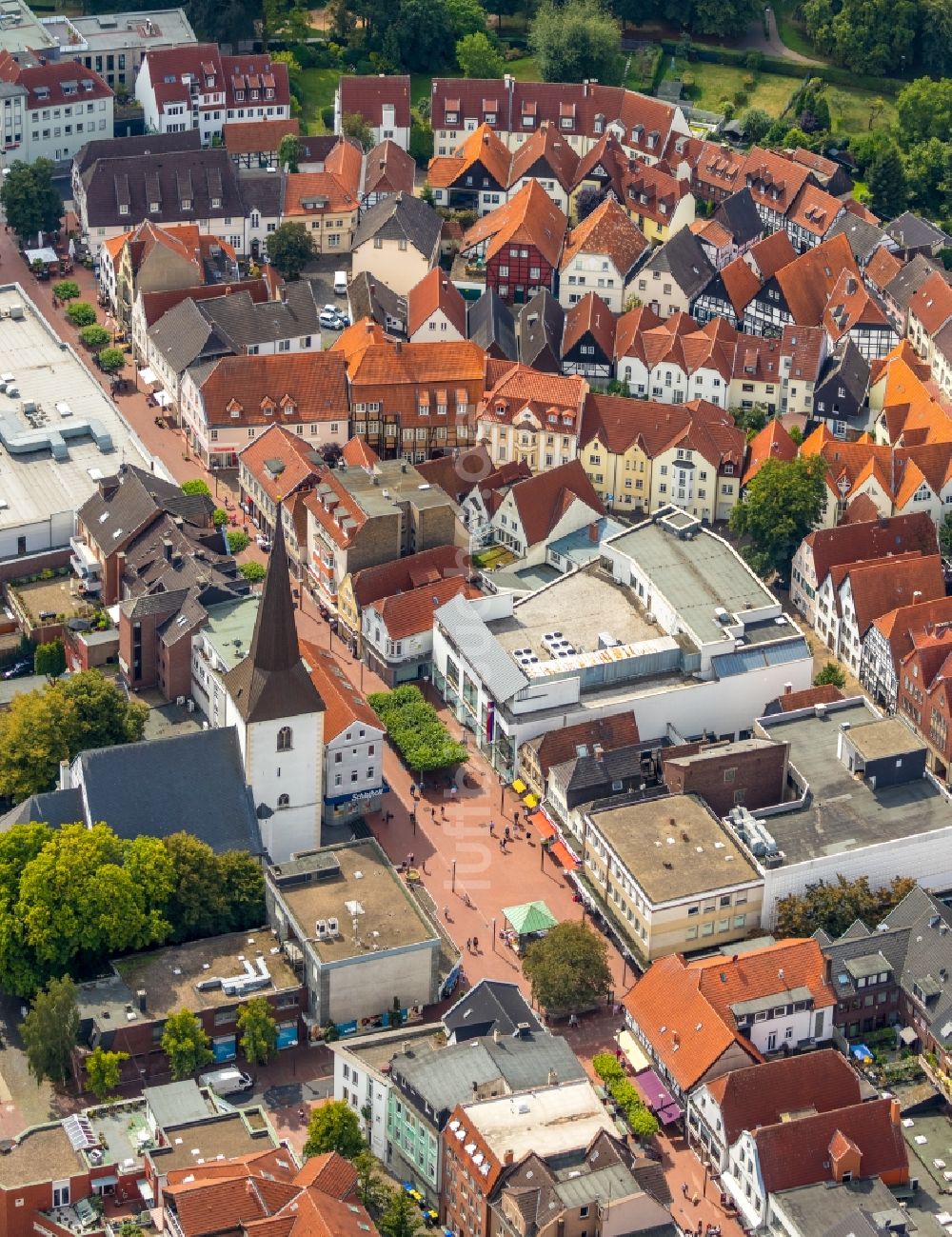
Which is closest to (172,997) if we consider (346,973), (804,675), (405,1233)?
(346,973)

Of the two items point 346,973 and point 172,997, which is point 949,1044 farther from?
point 172,997

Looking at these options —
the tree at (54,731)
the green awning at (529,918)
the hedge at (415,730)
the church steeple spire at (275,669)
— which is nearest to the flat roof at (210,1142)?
the green awning at (529,918)

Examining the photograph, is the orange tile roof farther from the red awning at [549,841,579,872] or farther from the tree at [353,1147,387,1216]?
the tree at [353,1147,387,1216]

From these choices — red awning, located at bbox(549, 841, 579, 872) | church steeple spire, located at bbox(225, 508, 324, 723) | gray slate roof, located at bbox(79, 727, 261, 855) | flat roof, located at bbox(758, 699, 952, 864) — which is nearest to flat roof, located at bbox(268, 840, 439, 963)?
gray slate roof, located at bbox(79, 727, 261, 855)

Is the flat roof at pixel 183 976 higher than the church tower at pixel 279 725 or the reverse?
the reverse

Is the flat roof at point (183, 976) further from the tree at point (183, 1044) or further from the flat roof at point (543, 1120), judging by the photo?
the flat roof at point (543, 1120)

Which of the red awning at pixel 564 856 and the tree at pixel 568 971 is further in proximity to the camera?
the red awning at pixel 564 856

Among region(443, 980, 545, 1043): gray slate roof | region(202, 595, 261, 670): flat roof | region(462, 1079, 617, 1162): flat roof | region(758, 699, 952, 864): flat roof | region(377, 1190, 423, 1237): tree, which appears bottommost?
region(377, 1190, 423, 1237): tree
